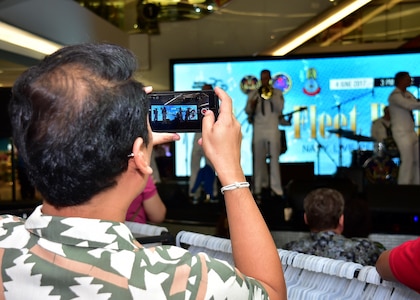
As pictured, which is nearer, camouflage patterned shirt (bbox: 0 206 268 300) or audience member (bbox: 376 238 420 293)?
camouflage patterned shirt (bbox: 0 206 268 300)

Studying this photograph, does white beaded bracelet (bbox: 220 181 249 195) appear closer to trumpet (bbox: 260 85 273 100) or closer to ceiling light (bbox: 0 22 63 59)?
ceiling light (bbox: 0 22 63 59)

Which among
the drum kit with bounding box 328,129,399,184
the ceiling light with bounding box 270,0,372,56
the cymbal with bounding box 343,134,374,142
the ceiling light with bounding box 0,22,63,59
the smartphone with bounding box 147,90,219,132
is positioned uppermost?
the ceiling light with bounding box 270,0,372,56

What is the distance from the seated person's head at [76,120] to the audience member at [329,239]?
1471 mm

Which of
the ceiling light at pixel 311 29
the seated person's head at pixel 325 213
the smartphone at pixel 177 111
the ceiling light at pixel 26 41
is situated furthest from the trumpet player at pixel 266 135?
the smartphone at pixel 177 111

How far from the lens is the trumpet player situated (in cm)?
725

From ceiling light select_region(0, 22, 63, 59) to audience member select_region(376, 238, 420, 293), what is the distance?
16.5ft

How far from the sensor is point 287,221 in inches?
229

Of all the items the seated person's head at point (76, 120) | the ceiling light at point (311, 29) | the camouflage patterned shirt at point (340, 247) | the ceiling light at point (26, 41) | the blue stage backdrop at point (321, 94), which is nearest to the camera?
the seated person's head at point (76, 120)

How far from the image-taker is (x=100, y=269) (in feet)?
2.30

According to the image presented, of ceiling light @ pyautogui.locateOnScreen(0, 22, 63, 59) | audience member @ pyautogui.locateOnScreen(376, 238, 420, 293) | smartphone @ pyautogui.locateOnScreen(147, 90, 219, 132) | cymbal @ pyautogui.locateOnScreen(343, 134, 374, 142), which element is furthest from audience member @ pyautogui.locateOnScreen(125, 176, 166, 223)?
cymbal @ pyautogui.locateOnScreen(343, 134, 374, 142)

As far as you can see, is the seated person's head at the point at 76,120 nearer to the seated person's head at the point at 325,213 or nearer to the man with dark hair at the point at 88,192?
the man with dark hair at the point at 88,192

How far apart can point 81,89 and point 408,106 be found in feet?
22.3

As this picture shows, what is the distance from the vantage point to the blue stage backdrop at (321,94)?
26.7ft

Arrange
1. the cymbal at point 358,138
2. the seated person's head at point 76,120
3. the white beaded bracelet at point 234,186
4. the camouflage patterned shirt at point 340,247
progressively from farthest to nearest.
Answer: the cymbal at point 358,138, the camouflage patterned shirt at point 340,247, the white beaded bracelet at point 234,186, the seated person's head at point 76,120
